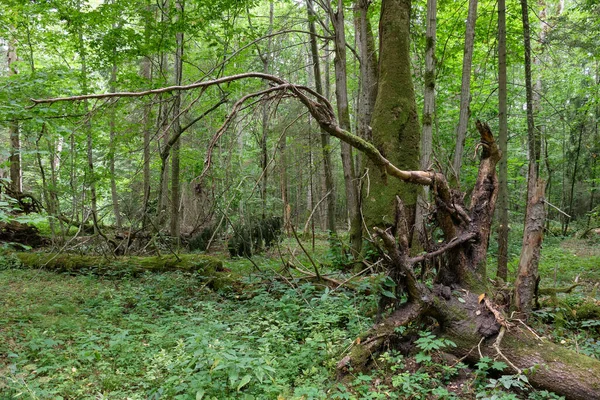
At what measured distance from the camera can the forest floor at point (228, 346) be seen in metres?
3.16

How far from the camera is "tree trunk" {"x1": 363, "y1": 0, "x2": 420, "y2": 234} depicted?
6.16m

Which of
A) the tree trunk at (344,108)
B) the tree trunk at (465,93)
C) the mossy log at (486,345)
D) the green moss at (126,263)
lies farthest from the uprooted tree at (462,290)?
the green moss at (126,263)

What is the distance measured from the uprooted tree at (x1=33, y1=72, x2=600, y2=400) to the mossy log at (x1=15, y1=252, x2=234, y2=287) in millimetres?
4103

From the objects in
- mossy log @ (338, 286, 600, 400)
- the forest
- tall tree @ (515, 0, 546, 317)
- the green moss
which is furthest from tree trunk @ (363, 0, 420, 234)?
the green moss

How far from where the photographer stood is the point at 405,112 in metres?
6.24

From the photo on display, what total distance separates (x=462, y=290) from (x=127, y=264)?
23.2 feet

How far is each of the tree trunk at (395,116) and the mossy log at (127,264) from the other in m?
3.27

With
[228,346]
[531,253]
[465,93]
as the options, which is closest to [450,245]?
[531,253]

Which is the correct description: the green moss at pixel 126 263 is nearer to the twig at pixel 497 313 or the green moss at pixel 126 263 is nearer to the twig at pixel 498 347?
the twig at pixel 497 313

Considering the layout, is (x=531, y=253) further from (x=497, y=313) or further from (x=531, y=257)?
(x=497, y=313)

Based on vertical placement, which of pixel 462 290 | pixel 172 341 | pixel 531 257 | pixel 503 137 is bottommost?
pixel 172 341

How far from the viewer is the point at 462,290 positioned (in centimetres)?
400

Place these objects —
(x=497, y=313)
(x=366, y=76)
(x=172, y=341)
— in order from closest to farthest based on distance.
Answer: (x=497, y=313)
(x=172, y=341)
(x=366, y=76)

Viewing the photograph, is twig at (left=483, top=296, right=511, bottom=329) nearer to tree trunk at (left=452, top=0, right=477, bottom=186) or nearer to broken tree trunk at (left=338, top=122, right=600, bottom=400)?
broken tree trunk at (left=338, top=122, right=600, bottom=400)
